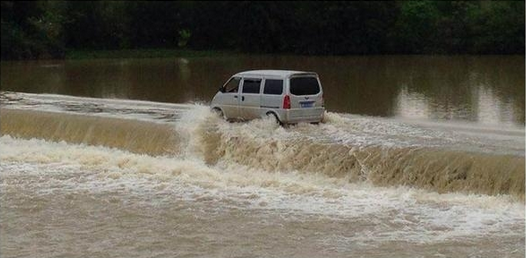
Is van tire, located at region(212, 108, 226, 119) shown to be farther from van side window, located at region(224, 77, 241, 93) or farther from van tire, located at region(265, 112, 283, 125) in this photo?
van tire, located at region(265, 112, 283, 125)

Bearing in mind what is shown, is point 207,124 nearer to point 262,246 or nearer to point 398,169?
point 398,169

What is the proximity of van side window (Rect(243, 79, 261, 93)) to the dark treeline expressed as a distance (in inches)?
1751

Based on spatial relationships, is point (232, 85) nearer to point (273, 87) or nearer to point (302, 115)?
point (273, 87)

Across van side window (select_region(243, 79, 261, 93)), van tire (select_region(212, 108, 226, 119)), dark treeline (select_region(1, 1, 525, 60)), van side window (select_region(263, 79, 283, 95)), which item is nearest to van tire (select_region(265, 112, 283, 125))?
van side window (select_region(263, 79, 283, 95))

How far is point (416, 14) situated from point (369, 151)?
173 ft

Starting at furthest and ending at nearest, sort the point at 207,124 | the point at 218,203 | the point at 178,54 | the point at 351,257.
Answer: the point at 178,54
the point at 207,124
the point at 218,203
the point at 351,257

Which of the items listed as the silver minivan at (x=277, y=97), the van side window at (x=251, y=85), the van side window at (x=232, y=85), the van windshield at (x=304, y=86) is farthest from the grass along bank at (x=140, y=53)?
the van windshield at (x=304, y=86)

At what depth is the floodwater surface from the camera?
12.6m

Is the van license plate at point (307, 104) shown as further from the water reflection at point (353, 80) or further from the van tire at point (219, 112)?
the water reflection at point (353, 80)

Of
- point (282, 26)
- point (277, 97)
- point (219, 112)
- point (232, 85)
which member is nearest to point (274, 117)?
point (277, 97)

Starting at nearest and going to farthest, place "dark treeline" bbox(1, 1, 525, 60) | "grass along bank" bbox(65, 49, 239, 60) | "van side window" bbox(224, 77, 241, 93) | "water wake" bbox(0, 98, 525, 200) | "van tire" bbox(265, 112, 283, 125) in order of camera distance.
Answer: "water wake" bbox(0, 98, 525, 200), "van tire" bbox(265, 112, 283, 125), "van side window" bbox(224, 77, 241, 93), "dark treeline" bbox(1, 1, 525, 60), "grass along bank" bbox(65, 49, 239, 60)

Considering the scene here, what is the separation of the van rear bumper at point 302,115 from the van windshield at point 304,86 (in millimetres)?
432

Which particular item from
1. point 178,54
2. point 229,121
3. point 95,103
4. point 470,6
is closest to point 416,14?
point 470,6

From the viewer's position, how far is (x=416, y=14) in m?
67.6
